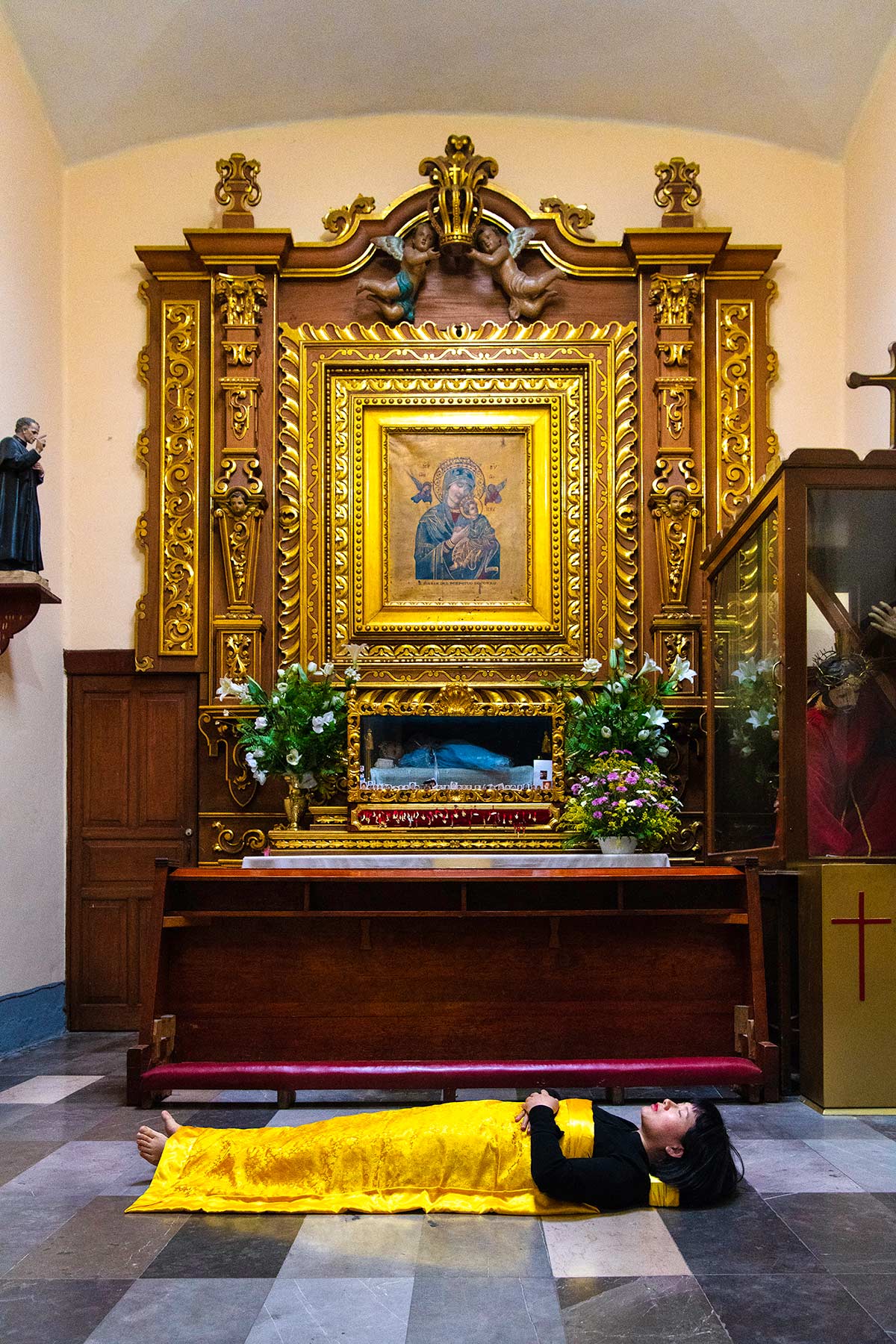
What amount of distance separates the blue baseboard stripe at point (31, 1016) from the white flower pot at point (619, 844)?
368 centimetres

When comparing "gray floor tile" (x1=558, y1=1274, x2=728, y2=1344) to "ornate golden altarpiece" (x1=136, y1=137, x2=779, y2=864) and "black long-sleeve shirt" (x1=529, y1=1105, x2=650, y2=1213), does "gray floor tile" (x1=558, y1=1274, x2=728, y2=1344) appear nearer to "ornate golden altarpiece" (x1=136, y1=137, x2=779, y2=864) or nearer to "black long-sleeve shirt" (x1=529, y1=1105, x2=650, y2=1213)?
"black long-sleeve shirt" (x1=529, y1=1105, x2=650, y2=1213)

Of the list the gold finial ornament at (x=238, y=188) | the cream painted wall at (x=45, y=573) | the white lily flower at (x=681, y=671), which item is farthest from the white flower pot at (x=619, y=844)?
the gold finial ornament at (x=238, y=188)

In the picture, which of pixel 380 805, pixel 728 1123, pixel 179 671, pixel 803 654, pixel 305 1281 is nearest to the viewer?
pixel 305 1281

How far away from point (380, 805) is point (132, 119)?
16.7 ft

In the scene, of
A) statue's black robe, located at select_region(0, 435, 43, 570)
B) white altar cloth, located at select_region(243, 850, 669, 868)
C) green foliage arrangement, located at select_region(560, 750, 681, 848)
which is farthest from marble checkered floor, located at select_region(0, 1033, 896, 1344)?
statue's black robe, located at select_region(0, 435, 43, 570)

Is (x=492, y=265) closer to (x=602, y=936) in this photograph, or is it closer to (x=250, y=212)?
(x=250, y=212)

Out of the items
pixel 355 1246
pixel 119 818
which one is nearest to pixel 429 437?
pixel 119 818

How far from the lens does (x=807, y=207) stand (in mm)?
8984

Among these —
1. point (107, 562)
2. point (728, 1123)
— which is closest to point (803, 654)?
point (728, 1123)

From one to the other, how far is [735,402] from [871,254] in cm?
127

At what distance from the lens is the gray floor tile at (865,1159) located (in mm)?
4395

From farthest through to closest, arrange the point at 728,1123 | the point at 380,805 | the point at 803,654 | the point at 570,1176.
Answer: the point at 380,805 → the point at 803,654 → the point at 728,1123 → the point at 570,1176

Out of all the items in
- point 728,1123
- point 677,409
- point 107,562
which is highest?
point 677,409

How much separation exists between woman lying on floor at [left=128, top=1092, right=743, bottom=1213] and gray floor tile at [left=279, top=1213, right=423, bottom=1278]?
70 millimetres
